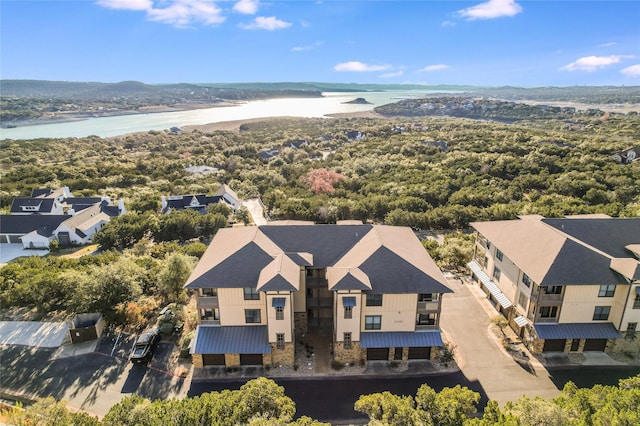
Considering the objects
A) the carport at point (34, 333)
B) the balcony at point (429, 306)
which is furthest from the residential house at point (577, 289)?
the carport at point (34, 333)

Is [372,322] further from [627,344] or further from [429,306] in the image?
[627,344]

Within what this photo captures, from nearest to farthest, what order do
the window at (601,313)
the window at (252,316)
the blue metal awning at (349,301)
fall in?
the blue metal awning at (349,301) → the window at (252,316) → the window at (601,313)

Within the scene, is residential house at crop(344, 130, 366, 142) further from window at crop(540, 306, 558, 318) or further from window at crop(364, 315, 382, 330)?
window at crop(364, 315, 382, 330)

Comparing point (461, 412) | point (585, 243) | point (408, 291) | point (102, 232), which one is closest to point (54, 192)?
point (102, 232)

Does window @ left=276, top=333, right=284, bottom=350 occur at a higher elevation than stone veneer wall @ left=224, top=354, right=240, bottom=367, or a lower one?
higher

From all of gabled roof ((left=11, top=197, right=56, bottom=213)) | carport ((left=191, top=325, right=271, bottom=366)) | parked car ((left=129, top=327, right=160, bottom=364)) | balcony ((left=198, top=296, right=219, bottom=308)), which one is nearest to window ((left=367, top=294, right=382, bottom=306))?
carport ((left=191, top=325, right=271, bottom=366))

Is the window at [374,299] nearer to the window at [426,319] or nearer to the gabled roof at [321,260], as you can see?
the gabled roof at [321,260]
